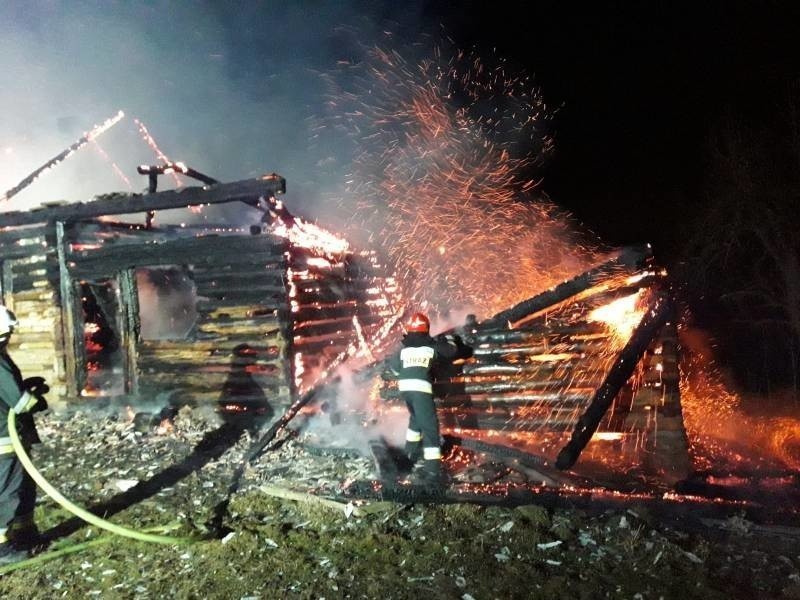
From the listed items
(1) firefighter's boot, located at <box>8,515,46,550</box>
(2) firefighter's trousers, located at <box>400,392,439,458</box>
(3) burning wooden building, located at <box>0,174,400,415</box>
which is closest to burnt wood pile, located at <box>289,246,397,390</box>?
(3) burning wooden building, located at <box>0,174,400,415</box>

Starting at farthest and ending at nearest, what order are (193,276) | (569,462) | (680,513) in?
(193,276) → (569,462) → (680,513)

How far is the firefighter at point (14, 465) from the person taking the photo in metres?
4.43

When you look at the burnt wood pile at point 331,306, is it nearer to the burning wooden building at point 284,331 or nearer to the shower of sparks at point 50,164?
the burning wooden building at point 284,331

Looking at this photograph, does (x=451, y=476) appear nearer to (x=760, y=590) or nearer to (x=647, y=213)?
(x=760, y=590)

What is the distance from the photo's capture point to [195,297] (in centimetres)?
909

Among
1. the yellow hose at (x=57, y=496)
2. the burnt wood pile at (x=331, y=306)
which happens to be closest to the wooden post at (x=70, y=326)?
the burnt wood pile at (x=331, y=306)

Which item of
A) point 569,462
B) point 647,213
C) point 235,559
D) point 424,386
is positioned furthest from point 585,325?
point 647,213

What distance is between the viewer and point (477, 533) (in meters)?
4.58

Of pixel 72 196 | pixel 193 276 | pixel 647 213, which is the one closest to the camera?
pixel 193 276

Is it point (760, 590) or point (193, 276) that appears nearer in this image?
point (760, 590)

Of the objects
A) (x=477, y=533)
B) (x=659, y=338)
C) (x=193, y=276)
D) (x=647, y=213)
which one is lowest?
(x=477, y=533)

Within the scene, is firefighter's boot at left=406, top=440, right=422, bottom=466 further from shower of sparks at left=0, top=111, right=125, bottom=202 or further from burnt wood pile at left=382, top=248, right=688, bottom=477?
shower of sparks at left=0, top=111, right=125, bottom=202

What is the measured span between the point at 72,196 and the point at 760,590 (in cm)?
2434

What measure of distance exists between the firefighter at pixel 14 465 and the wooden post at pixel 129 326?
4.92 metres
